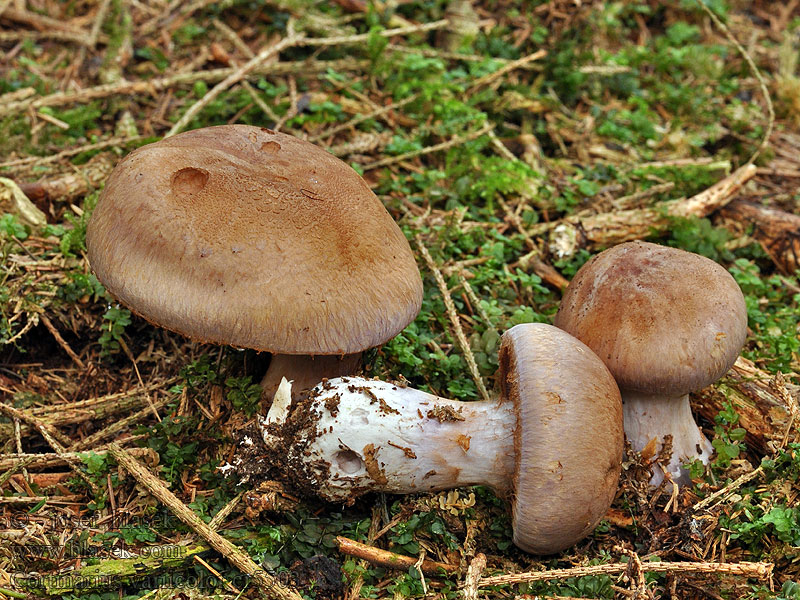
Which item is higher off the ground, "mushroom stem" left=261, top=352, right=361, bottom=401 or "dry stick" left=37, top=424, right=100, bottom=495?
"mushroom stem" left=261, top=352, right=361, bottom=401

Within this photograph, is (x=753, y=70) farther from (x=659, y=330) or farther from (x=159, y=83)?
(x=159, y=83)

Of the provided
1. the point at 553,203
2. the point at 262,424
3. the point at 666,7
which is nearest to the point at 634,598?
the point at 262,424

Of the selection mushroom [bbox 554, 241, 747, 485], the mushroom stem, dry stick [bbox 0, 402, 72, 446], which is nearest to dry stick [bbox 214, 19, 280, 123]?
the mushroom stem

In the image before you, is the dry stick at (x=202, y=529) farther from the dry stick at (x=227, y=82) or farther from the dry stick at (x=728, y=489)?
the dry stick at (x=227, y=82)

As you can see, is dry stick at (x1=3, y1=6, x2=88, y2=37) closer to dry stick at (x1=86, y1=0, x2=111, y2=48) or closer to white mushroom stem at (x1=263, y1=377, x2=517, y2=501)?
dry stick at (x1=86, y1=0, x2=111, y2=48)

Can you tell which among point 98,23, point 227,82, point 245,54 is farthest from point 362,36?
point 98,23

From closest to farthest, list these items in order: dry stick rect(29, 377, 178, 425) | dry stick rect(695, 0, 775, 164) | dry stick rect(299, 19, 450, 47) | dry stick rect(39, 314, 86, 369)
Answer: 1. dry stick rect(29, 377, 178, 425)
2. dry stick rect(39, 314, 86, 369)
3. dry stick rect(695, 0, 775, 164)
4. dry stick rect(299, 19, 450, 47)
